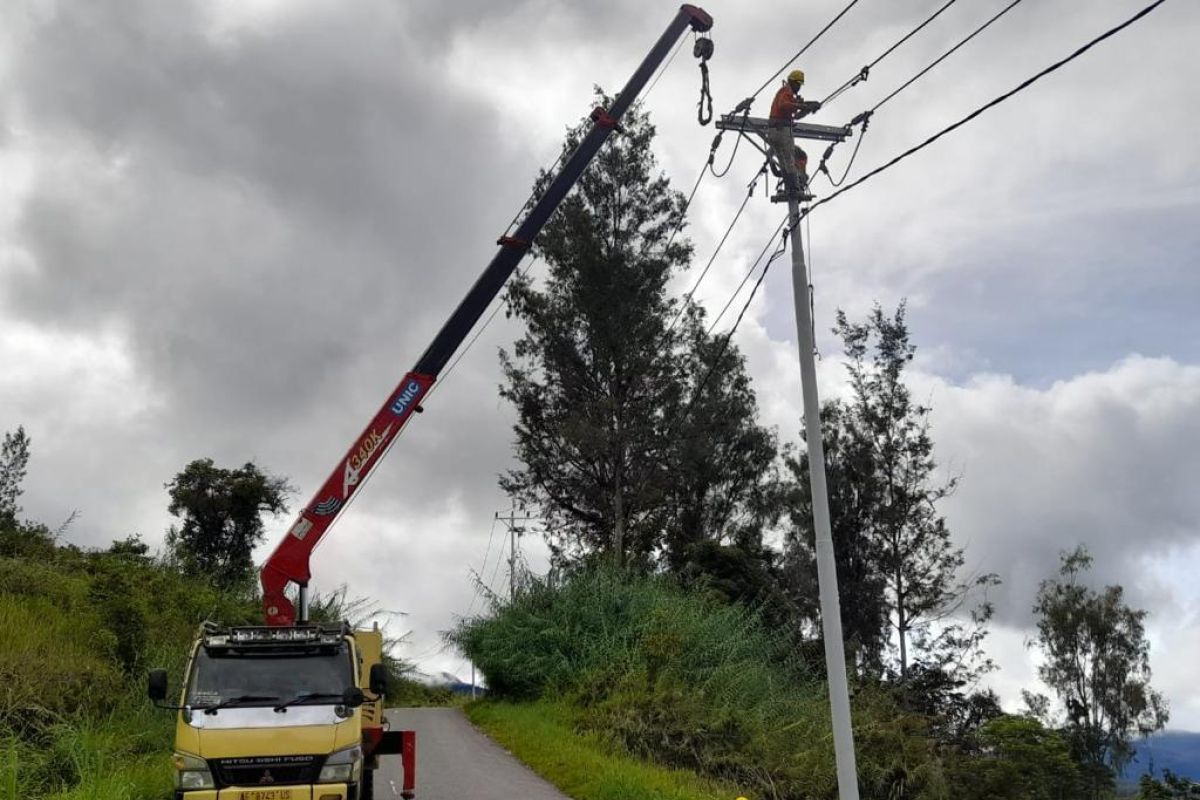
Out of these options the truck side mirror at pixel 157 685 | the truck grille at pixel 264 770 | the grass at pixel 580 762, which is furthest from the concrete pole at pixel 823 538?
the truck side mirror at pixel 157 685

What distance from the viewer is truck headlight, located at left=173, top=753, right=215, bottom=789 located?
34.3 feet

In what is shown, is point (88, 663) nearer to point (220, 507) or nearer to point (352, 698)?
point (352, 698)

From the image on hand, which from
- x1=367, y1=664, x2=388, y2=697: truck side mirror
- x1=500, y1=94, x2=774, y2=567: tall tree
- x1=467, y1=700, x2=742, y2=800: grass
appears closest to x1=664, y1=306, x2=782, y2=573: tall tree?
x1=500, y1=94, x2=774, y2=567: tall tree

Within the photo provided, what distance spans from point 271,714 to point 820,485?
6994 mm

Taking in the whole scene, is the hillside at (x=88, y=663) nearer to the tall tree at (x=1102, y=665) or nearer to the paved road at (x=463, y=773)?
the paved road at (x=463, y=773)

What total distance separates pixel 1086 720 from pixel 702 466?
71.8ft

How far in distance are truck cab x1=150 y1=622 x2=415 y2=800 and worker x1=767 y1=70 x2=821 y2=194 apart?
8390 millimetres

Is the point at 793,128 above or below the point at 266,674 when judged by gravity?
above

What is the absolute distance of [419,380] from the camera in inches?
657

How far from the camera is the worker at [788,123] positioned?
46.3 ft

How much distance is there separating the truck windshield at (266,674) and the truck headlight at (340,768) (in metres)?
0.74

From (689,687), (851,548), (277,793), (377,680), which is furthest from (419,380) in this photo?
(851,548)

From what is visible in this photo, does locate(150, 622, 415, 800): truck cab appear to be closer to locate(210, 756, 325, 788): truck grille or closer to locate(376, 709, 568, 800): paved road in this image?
locate(210, 756, 325, 788): truck grille

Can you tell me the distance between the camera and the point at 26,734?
14.0m
